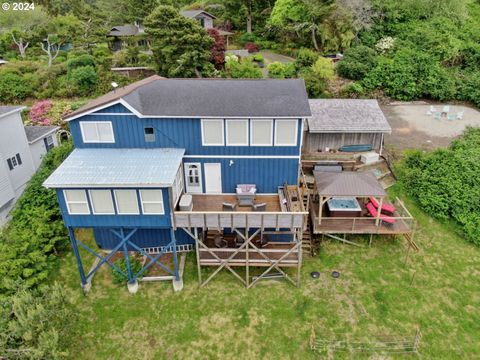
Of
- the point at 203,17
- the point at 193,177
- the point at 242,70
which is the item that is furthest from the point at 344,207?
the point at 203,17

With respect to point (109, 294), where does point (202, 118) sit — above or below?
above

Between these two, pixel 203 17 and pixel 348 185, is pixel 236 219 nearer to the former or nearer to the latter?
pixel 348 185

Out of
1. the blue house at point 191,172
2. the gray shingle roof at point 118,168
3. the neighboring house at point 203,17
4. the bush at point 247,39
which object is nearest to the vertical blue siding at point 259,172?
the blue house at point 191,172

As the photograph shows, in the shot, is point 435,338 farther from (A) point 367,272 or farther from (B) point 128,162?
(B) point 128,162

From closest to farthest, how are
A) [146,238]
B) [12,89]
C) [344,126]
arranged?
[146,238], [344,126], [12,89]

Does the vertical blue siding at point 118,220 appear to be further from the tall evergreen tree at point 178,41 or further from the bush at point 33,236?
the tall evergreen tree at point 178,41

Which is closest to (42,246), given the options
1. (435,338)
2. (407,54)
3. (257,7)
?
(435,338)
